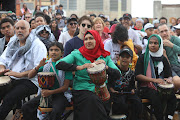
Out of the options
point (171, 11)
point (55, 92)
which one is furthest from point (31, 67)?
point (171, 11)

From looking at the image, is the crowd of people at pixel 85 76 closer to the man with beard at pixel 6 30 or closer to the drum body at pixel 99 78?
the drum body at pixel 99 78

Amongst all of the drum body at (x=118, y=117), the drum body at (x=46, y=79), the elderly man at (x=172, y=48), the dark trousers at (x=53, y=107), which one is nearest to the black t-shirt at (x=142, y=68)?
the elderly man at (x=172, y=48)

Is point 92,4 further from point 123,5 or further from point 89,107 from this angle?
point 89,107

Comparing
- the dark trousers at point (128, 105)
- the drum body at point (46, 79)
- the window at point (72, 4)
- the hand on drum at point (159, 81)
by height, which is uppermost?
the window at point (72, 4)

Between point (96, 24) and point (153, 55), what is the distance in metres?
1.82

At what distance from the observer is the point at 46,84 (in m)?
3.66

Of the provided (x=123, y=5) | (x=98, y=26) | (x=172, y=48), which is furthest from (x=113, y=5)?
(x=172, y=48)

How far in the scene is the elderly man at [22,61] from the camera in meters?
4.23

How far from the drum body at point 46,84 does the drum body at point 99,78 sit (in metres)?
0.71

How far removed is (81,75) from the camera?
376cm

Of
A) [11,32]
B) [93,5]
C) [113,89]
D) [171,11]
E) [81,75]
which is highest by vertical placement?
[93,5]

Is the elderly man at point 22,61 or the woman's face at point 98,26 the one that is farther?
the woman's face at point 98,26

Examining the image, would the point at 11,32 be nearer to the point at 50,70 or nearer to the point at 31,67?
the point at 31,67

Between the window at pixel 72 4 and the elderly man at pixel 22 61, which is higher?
the window at pixel 72 4
